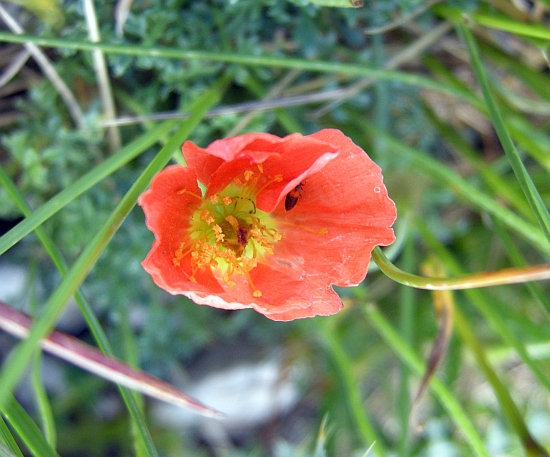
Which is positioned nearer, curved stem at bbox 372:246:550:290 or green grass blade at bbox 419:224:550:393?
curved stem at bbox 372:246:550:290

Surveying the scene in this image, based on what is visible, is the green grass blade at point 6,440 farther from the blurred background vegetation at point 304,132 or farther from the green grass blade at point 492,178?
the green grass blade at point 492,178

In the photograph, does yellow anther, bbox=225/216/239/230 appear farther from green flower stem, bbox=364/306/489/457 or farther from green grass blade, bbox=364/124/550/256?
green grass blade, bbox=364/124/550/256

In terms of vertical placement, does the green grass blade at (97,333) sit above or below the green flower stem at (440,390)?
above

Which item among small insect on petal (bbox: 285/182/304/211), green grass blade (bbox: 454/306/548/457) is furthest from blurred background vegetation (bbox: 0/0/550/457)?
small insect on petal (bbox: 285/182/304/211)

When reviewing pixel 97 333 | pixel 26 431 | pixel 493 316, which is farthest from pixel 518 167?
pixel 26 431

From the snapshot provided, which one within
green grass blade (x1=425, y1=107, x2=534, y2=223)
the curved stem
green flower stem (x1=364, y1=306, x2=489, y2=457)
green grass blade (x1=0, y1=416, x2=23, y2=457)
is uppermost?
the curved stem

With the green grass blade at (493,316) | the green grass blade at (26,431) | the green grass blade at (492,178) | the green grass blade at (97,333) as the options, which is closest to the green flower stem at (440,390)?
the green grass blade at (493,316)

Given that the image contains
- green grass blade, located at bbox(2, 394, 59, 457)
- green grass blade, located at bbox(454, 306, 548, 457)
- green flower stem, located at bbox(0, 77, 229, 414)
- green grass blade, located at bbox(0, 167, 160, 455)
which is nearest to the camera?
green flower stem, located at bbox(0, 77, 229, 414)

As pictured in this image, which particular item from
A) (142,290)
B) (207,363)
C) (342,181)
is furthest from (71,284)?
(207,363)

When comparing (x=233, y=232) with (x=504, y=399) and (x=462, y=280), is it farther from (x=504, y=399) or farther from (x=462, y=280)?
(x=504, y=399)
